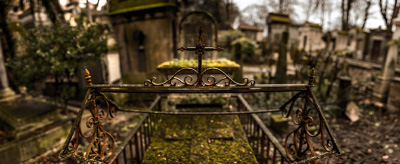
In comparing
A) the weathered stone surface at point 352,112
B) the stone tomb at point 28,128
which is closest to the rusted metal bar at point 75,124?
the stone tomb at point 28,128

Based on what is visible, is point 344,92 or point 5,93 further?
point 344,92

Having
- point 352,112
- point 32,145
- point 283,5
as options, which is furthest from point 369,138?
point 283,5

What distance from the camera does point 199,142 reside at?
9.25 ft

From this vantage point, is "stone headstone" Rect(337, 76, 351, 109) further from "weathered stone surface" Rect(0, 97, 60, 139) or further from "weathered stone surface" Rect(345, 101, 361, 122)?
"weathered stone surface" Rect(0, 97, 60, 139)

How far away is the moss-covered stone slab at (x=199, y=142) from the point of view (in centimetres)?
246

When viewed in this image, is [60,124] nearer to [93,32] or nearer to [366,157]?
[93,32]

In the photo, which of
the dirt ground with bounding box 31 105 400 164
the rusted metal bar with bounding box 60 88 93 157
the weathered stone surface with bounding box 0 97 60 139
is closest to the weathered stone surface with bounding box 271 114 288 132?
the dirt ground with bounding box 31 105 400 164

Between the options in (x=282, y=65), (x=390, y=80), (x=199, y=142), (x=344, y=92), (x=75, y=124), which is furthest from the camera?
(x=282, y=65)

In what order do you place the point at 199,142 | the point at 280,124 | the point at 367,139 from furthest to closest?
the point at 280,124
the point at 367,139
the point at 199,142

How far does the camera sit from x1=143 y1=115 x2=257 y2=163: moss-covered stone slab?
96.7 inches

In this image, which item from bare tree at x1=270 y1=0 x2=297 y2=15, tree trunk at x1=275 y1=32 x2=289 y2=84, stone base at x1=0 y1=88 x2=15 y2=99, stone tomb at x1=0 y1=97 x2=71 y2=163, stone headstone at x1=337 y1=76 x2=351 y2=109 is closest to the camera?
stone tomb at x1=0 y1=97 x2=71 y2=163

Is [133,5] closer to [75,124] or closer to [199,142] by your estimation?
[199,142]

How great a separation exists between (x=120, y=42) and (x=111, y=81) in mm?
2378

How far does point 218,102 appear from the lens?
13.7 ft
